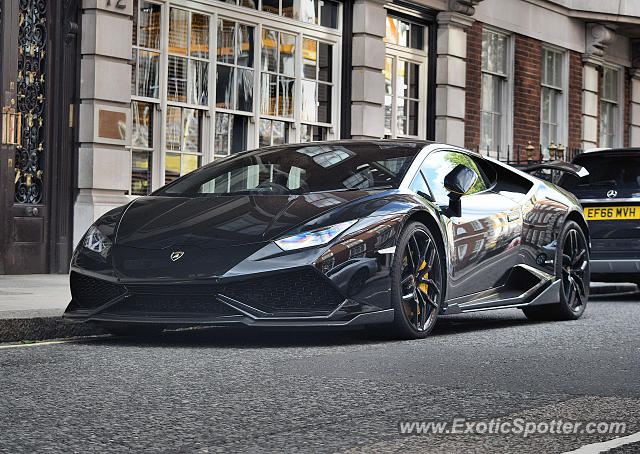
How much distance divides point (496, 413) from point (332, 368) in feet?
4.55

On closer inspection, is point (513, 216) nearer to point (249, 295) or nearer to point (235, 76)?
point (249, 295)

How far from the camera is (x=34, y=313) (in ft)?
24.4

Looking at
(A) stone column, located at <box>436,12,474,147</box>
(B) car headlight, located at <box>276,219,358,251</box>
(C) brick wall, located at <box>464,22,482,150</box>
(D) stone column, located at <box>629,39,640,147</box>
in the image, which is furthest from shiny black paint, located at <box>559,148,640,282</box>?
(D) stone column, located at <box>629,39,640,147</box>

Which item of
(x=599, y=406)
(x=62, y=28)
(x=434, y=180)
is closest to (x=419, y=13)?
(x=62, y=28)

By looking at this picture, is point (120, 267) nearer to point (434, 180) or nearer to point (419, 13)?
point (434, 180)

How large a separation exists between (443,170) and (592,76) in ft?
57.5

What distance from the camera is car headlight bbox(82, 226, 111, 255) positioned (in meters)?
6.73

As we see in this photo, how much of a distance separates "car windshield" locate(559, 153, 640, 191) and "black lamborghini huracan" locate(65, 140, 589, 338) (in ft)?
12.1

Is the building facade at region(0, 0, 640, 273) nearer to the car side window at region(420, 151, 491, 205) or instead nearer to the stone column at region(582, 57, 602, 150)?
the stone column at region(582, 57, 602, 150)

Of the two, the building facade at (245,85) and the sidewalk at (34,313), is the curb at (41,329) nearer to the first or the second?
the sidewalk at (34,313)

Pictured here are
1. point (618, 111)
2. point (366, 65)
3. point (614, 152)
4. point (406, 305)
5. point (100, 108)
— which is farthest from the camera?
point (618, 111)

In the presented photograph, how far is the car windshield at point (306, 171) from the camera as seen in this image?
732 cm

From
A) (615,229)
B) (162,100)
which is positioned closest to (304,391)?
(615,229)

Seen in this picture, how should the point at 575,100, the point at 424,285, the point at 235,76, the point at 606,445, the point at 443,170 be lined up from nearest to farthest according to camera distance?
the point at 606,445 < the point at 424,285 < the point at 443,170 < the point at 235,76 < the point at 575,100
